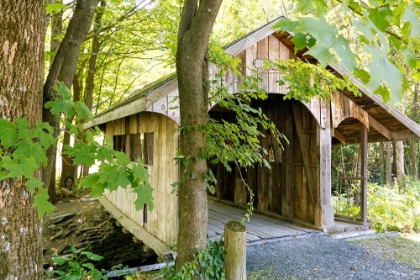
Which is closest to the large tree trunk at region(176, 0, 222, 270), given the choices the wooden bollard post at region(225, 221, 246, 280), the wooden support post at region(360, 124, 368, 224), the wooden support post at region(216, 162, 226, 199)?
the wooden bollard post at region(225, 221, 246, 280)

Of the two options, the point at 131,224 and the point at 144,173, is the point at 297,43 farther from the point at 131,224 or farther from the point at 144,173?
the point at 131,224

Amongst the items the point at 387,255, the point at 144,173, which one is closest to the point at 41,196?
the point at 144,173

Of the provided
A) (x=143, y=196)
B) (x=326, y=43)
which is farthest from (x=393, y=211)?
(x=326, y=43)

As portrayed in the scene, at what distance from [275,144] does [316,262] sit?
12.4ft

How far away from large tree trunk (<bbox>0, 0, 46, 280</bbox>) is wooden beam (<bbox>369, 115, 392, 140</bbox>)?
7612 mm

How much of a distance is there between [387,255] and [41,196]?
241 inches

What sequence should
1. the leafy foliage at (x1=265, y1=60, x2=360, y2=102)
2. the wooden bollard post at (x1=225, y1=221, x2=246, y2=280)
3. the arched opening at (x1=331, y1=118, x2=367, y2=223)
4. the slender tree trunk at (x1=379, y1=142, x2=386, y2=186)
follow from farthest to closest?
1. the slender tree trunk at (x1=379, y1=142, x2=386, y2=186)
2. the arched opening at (x1=331, y1=118, x2=367, y2=223)
3. the leafy foliage at (x1=265, y1=60, x2=360, y2=102)
4. the wooden bollard post at (x1=225, y1=221, x2=246, y2=280)

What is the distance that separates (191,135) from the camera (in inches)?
131

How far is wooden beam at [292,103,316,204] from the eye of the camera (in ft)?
23.6

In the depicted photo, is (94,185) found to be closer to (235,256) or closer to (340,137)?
(235,256)

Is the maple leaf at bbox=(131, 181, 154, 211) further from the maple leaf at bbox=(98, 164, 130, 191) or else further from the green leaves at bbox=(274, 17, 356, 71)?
the green leaves at bbox=(274, 17, 356, 71)

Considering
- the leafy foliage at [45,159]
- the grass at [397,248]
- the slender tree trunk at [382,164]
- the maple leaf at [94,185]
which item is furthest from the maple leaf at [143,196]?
the slender tree trunk at [382,164]

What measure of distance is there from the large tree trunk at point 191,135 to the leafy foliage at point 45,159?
4.27 feet

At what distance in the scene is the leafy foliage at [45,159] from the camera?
1714 mm
